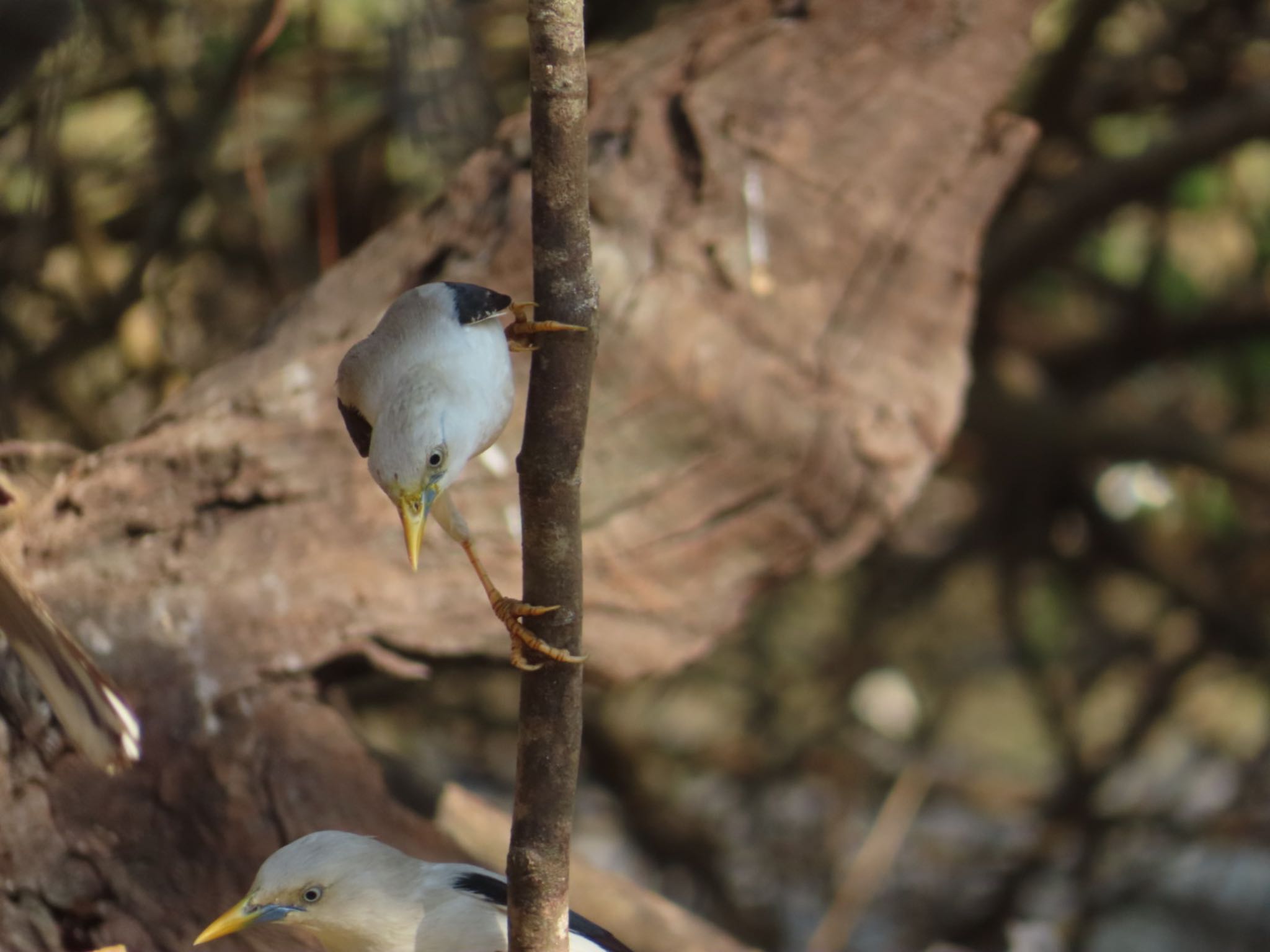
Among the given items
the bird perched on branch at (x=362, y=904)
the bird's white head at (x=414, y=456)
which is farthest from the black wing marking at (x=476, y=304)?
the bird perched on branch at (x=362, y=904)

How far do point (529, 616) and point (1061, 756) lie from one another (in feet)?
11.6

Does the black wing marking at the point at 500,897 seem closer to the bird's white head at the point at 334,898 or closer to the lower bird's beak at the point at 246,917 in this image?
the bird's white head at the point at 334,898

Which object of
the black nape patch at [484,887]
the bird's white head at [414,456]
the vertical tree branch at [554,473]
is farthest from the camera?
the black nape patch at [484,887]

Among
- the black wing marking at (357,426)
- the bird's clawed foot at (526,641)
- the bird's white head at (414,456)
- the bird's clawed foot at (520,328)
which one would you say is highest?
the bird's clawed foot at (520,328)

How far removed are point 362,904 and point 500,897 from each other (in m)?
0.18

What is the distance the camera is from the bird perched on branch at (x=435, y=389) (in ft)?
4.84

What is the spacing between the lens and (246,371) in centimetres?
236

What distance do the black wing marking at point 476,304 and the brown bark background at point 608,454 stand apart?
2.48 ft

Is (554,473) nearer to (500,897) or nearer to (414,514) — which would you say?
(414,514)

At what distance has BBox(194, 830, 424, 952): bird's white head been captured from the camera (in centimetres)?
150

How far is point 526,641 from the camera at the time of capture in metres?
1.37

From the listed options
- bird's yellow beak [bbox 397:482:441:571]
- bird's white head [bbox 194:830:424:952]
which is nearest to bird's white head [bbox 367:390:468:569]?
bird's yellow beak [bbox 397:482:441:571]

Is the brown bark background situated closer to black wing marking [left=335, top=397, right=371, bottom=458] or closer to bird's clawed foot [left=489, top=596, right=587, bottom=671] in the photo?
black wing marking [left=335, top=397, right=371, bottom=458]

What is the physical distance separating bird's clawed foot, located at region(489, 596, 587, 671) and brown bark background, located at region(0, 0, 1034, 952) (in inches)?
30.3
